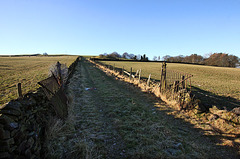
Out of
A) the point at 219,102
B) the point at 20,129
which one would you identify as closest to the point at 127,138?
the point at 20,129

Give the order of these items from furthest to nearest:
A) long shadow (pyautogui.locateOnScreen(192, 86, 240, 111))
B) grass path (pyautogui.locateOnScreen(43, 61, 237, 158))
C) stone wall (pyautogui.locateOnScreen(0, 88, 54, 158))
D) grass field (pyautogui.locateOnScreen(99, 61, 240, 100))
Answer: grass field (pyautogui.locateOnScreen(99, 61, 240, 100)), long shadow (pyautogui.locateOnScreen(192, 86, 240, 111)), grass path (pyautogui.locateOnScreen(43, 61, 237, 158)), stone wall (pyautogui.locateOnScreen(0, 88, 54, 158))

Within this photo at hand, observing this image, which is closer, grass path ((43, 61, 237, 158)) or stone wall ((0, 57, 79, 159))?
stone wall ((0, 57, 79, 159))

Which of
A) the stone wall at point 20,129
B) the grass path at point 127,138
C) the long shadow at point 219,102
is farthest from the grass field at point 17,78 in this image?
the long shadow at point 219,102

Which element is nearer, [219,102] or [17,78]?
[219,102]

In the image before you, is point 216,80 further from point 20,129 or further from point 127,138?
point 20,129

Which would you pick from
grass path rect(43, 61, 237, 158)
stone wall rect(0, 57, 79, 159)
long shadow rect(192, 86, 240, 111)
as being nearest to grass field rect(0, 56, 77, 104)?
stone wall rect(0, 57, 79, 159)

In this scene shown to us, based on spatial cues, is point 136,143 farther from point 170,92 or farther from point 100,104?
point 170,92

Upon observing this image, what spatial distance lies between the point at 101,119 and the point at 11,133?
3668 millimetres

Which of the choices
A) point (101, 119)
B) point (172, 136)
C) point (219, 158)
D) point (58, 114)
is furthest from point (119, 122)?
point (219, 158)

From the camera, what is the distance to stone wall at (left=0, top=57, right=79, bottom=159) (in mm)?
2318

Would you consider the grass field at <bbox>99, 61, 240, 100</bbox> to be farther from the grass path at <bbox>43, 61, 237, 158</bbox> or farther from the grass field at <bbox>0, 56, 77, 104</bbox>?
the grass field at <bbox>0, 56, 77, 104</bbox>

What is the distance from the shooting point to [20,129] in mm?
2689

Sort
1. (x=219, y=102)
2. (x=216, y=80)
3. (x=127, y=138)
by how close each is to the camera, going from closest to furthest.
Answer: (x=127, y=138) < (x=219, y=102) < (x=216, y=80)

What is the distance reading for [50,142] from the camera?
389 cm
